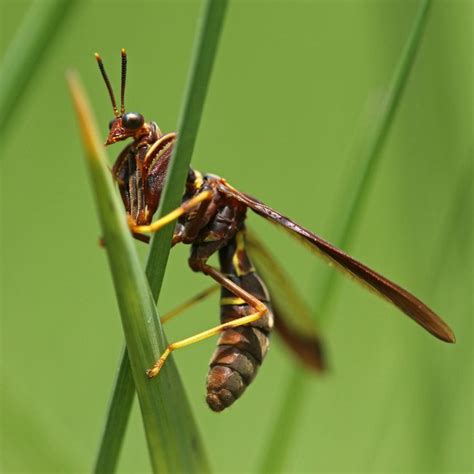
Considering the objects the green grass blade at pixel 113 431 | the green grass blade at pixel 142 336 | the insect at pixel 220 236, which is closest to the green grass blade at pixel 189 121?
the green grass blade at pixel 142 336

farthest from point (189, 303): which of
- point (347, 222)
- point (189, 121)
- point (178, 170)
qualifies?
point (189, 121)

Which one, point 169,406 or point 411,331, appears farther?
point 411,331

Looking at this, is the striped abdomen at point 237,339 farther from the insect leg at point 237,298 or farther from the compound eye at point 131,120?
the compound eye at point 131,120

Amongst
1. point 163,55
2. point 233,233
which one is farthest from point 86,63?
point 233,233

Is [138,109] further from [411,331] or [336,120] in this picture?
[411,331]

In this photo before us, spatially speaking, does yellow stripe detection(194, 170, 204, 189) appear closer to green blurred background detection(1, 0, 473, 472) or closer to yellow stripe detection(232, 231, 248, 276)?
yellow stripe detection(232, 231, 248, 276)

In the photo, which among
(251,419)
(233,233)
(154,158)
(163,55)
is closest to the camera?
(154,158)

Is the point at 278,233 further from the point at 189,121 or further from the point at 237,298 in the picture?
the point at 189,121

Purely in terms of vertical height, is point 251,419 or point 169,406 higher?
point 169,406
